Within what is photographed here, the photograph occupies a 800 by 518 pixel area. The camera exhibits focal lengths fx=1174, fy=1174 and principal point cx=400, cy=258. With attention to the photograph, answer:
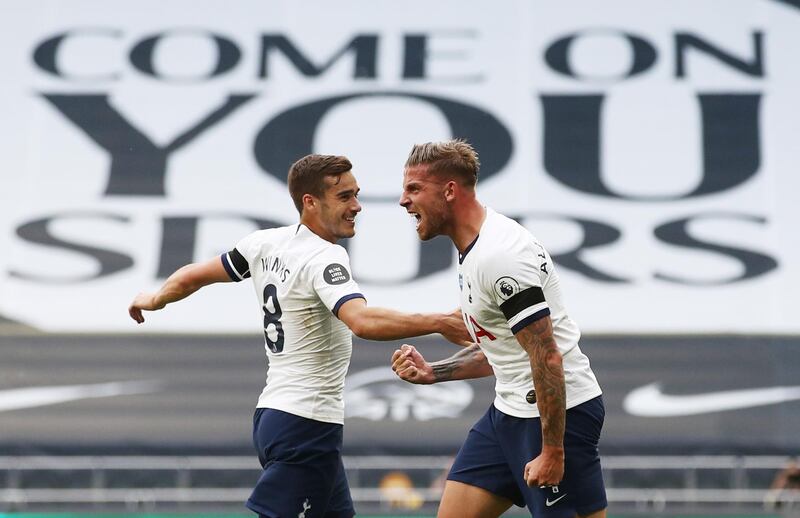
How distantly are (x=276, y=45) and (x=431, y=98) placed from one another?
219 cm

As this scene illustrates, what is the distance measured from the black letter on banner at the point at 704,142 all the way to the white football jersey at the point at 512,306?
10.3 metres

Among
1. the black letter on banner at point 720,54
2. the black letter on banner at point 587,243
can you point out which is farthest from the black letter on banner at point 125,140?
the black letter on banner at point 720,54

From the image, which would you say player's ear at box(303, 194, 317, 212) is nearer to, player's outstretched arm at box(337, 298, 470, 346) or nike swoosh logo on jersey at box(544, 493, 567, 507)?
player's outstretched arm at box(337, 298, 470, 346)

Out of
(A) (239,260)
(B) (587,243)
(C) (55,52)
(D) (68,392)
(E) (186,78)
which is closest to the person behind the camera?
(A) (239,260)

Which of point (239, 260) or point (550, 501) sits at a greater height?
point (239, 260)

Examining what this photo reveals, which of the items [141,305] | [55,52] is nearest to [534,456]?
[141,305]

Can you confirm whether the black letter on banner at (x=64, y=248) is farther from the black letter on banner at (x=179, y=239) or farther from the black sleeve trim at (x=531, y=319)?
the black sleeve trim at (x=531, y=319)

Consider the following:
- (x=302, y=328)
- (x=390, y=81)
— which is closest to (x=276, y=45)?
(x=390, y=81)

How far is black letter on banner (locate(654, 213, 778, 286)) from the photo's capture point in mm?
14312

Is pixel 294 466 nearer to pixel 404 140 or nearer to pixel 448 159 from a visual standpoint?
pixel 448 159

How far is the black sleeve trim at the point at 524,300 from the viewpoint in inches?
167

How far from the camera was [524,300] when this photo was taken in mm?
4254

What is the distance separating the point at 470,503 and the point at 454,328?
0.73 m

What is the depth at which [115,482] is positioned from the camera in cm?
1292
